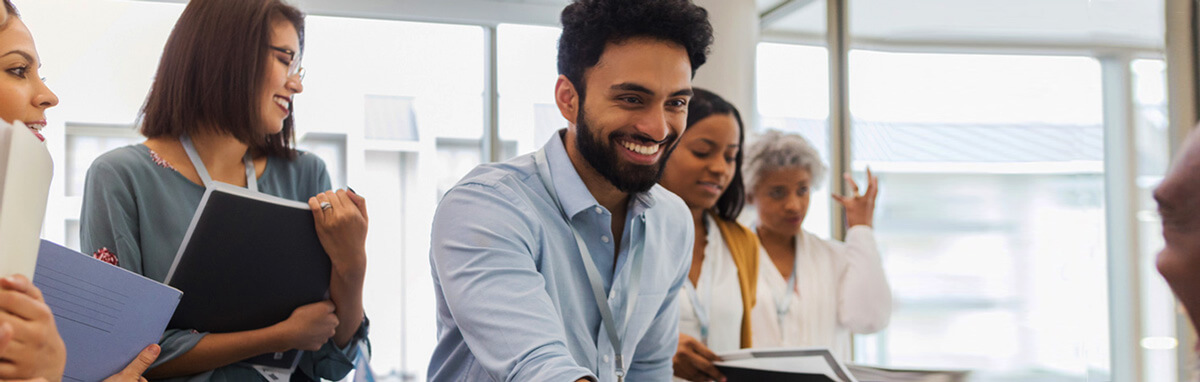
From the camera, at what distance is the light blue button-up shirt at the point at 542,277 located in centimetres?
142

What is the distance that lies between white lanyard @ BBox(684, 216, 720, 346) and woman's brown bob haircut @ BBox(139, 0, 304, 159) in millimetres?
1307

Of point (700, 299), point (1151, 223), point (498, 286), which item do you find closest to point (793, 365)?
point (700, 299)

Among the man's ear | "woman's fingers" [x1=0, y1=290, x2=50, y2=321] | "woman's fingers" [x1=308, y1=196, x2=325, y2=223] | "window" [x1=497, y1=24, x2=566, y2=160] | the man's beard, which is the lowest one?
"woman's fingers" [x1=0, y1=290, x2=50, y2=321]

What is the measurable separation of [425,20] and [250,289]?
2.92 meters

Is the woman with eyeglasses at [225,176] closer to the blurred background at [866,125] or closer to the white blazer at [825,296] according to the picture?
the white blazer at [825,296]

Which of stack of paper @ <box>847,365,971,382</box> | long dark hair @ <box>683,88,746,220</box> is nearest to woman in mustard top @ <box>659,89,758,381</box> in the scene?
long dark hair @ <box>683,88,746,220</box>

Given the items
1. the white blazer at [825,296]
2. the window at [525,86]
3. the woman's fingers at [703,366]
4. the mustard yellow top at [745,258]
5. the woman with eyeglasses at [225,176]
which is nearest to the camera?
the woman with eyeglasses at [225,176]

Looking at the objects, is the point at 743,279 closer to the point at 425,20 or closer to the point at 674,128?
the point at 674,128

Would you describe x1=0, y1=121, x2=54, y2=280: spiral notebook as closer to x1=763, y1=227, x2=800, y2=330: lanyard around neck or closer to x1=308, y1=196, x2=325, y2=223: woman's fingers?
x1=308, y1=196, x2=325, y2=223: woman's fingers

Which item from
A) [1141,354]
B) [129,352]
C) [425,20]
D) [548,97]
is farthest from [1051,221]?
[129,352]

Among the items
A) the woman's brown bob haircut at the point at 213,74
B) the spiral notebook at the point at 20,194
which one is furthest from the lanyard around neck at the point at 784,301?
the spiral notebook at the point at 20,194

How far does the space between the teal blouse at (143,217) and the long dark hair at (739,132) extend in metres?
1.53

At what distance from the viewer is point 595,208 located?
1.75 meters

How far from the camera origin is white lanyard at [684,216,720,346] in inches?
103
